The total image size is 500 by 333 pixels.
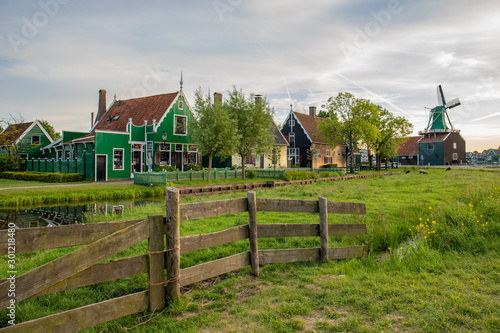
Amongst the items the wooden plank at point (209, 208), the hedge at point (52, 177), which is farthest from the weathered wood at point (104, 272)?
the hedge at point (52, 177)

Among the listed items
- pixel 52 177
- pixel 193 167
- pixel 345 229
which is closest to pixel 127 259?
pixel 345 229

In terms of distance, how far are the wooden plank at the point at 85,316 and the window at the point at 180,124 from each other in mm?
28191

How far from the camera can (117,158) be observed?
27.6 m

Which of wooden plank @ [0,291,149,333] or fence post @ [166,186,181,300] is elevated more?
fence post @ [166,186,181,300]

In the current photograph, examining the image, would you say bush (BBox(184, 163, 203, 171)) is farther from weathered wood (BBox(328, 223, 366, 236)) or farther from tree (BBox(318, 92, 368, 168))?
weathered wood (BBox(328, 223, 366, 236))

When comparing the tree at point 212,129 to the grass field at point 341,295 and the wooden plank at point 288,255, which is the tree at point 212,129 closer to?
the grass field at point 341,295

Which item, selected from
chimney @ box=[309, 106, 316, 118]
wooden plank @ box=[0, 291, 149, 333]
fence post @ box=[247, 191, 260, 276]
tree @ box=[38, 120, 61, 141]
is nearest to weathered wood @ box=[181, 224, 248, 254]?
fence post @ box=[247, 191, 260, 276]

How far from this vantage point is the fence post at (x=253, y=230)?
5156 millimetres

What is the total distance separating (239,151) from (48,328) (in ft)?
88.7

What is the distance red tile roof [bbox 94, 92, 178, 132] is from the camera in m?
31.6

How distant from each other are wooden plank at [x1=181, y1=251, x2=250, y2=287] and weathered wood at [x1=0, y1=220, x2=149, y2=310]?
91cm

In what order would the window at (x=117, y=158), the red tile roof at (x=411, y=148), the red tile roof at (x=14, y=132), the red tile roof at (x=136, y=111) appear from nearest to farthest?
1. the window at (x=117, y=158)
2. the red tile roof at (x=136, y=111)
3. the red tile roof at (x=14, y=132)
4. the red tile roof at (x=411, y=148)

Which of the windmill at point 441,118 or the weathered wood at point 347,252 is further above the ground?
the windmill at point 441,118

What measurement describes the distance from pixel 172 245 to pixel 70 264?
3.82 feet
